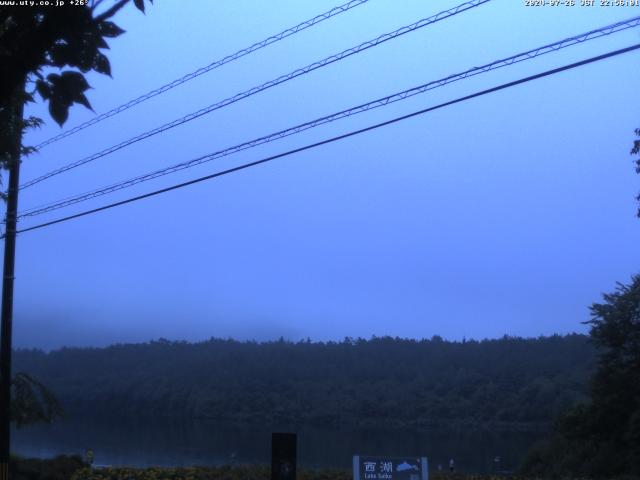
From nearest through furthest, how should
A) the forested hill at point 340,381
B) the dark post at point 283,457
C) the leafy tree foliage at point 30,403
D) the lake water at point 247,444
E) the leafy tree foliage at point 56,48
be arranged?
1. the leafy tree foliage at point 56,48
2. the dark post at point 283,457
3. the leafy tree foliage at point 30,403
4. the lake water at point 247,444
5. the forested hill at point 340,381

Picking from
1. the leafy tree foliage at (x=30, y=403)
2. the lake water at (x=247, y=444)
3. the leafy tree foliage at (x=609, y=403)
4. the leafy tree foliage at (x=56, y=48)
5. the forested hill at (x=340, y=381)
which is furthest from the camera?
the forested hill at (x=340, y=381)

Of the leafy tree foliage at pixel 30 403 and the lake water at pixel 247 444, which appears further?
the lake water at pixel 247 444

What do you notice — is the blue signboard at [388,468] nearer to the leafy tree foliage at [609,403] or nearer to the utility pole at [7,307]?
the utility pole at [7,307]

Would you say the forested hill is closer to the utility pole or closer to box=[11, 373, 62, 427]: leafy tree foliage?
box=[11, 373, 62, 427]: leafy tree foliage

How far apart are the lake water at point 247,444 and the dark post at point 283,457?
16461mm

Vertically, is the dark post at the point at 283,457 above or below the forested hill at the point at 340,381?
below

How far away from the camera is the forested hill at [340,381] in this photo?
59344mm

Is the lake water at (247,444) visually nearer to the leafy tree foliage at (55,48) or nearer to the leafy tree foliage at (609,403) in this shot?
the leafy tree foliage at (609,403)

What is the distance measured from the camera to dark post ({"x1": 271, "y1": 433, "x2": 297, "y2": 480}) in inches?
410

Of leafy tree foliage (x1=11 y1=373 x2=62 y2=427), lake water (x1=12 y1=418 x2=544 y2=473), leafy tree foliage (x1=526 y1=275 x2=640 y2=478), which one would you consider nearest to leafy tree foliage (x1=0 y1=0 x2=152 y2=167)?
leafy tree foliage (x1=11 y1=373 x2=62 y2=427)

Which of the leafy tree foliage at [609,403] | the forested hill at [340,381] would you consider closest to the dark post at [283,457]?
the leafy tree foliage at [609,403]

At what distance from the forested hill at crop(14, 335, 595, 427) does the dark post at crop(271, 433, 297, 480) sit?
145 ft

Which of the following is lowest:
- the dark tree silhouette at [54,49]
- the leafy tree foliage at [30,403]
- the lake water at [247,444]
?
the lake water at [247,444]

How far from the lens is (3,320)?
48.4ft
